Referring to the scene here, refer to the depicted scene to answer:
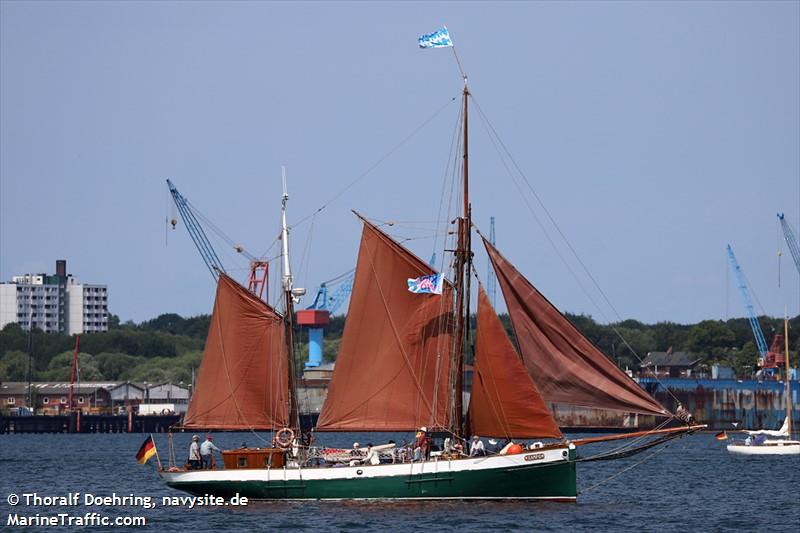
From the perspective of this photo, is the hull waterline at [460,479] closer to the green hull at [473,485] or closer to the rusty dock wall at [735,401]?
the green hull at [473,485]

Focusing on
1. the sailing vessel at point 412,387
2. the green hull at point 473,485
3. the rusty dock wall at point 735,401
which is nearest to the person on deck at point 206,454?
the sailing vessel at point 412,387

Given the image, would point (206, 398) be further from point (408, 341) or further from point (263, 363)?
point (408, 341)

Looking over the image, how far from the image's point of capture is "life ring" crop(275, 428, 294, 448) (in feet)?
226

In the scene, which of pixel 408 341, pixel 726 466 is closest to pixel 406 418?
pixel 408 341

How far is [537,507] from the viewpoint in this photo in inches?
2549

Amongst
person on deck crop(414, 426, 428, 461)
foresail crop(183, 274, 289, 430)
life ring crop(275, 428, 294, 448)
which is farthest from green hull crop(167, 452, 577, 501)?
foresail crop(183, 274, 289, 430)

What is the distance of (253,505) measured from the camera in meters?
67.9

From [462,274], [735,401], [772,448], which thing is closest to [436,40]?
[462,274]

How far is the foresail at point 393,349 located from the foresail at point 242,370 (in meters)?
3.43

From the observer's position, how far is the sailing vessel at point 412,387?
65.1m

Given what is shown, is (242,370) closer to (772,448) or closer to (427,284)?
(427,284)

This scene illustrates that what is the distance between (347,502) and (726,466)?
52840mm

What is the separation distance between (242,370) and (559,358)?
15565 millimetres

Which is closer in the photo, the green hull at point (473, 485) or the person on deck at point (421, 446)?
the green hull at point (473, 485)
